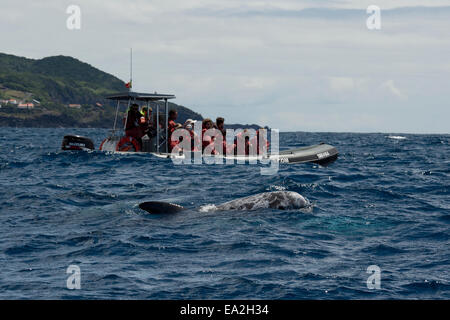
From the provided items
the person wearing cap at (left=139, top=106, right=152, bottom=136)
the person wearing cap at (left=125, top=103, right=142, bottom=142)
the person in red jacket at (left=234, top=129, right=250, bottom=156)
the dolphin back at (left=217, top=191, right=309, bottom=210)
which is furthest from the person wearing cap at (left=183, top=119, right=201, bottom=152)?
the dolphin back at (left=217, top=191, right=309, bottom=210)

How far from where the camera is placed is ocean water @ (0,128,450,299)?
6863 mm

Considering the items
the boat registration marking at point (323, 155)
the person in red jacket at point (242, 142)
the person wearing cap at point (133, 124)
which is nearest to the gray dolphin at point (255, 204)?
the person in red jacket at point (242, 142)

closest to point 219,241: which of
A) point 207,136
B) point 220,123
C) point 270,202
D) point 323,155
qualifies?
point 270,202

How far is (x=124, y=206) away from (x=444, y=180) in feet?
39.3

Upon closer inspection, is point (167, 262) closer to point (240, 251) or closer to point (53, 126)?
point (240, 251)

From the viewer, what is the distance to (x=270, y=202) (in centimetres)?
1182

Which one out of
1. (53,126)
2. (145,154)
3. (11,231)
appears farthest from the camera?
(53,126)

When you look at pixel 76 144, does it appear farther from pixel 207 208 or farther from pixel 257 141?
pixel 207 208

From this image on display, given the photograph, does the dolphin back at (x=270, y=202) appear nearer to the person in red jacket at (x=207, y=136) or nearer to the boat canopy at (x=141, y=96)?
the person in red jacket at (x=207, y=136)

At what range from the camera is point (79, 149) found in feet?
89.0

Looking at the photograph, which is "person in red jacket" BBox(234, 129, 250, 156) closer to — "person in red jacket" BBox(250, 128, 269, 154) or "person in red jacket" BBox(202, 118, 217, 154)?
"person in red jacket" BBox(250, 128, 269, 154)

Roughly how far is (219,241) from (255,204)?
282cm

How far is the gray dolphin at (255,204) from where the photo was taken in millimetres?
11492
